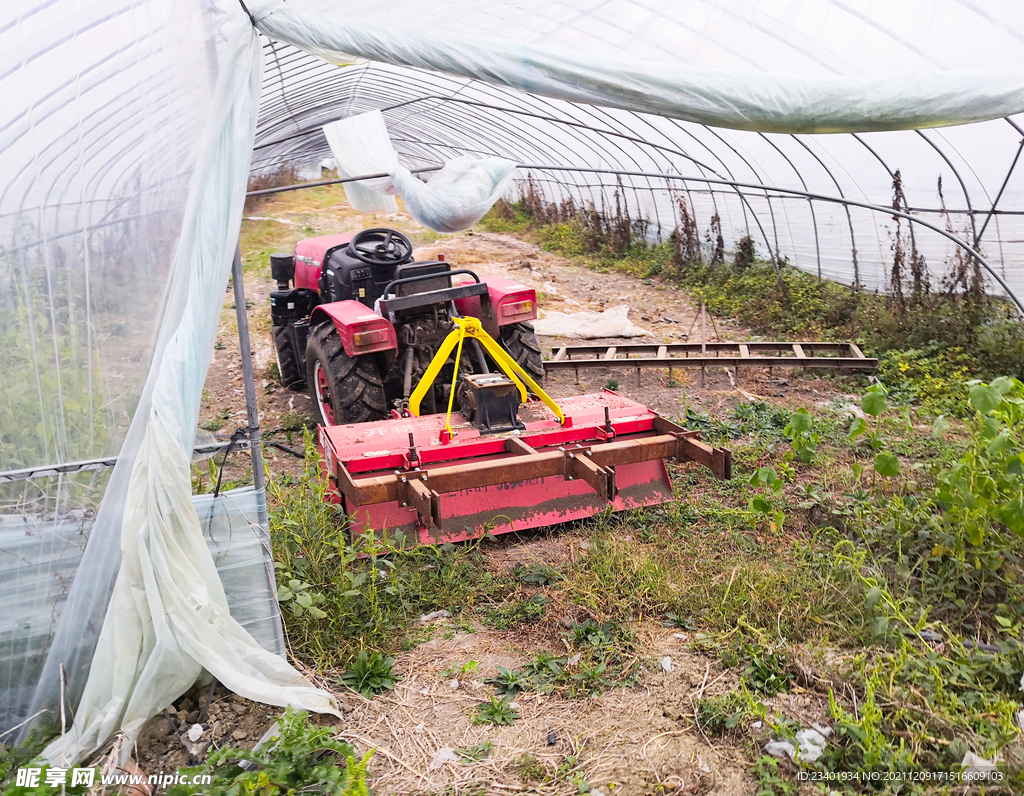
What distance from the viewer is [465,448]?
4.12m

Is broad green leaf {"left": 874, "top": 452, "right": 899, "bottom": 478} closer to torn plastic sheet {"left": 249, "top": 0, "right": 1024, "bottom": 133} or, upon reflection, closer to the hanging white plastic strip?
torn plastic sheet {"left": 249, "top": 0, "right": 1024, "bottom": 133}

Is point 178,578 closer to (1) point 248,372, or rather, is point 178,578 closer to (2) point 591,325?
(1) point 248,372

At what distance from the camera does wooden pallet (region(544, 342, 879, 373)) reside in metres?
7.14

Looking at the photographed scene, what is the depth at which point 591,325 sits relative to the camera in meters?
9.51

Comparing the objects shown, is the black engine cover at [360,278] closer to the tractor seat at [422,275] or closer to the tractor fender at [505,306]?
the tractor seat at [422,275]

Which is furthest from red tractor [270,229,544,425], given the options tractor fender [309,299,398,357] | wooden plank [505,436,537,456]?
wooden plank [505,436,537,456]

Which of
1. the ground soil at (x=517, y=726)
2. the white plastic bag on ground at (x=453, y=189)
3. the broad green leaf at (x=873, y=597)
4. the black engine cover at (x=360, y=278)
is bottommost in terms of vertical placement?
the ground soil at (x=517, y=726)

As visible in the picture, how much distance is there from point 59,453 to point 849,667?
3027 millimetres

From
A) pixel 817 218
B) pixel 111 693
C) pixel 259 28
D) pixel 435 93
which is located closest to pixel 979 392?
pixel 259 28

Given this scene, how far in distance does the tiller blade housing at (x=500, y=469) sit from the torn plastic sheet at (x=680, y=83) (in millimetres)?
1716

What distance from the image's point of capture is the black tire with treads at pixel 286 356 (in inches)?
275

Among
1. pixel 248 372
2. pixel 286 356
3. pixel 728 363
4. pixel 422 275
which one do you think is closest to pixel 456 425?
pixel 422 275

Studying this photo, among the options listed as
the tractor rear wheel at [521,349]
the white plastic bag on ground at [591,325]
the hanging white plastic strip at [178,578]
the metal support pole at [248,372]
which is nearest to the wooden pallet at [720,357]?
the white plastic bag on ground at [591,325]

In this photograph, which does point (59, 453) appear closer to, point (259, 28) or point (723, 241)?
point (259, 28)
